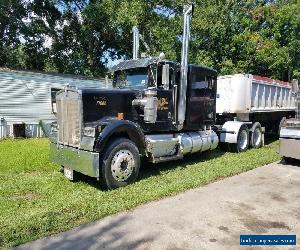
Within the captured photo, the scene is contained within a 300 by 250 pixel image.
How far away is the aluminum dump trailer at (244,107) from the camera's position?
37.8ft

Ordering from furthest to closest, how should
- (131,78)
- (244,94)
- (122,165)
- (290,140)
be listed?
(244,94) < (290,140) < (131,78) < (122,165)

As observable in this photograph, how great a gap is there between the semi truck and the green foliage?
1166cm

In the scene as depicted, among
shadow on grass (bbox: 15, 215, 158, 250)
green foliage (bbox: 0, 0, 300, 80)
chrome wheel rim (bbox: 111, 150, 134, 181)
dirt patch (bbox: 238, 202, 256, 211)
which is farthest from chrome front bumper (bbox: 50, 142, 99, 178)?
green foliage (bbox: 0, 0, 300, 80)

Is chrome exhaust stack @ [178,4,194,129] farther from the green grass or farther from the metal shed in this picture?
the metal shed

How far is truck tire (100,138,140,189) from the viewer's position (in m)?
6.80

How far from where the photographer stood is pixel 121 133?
7.33m

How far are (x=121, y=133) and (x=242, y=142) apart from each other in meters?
5.92

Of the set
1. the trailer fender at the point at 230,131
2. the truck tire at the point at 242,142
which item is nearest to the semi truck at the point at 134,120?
the trailer fender at the point at 230,131

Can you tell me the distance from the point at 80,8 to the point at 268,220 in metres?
26.6

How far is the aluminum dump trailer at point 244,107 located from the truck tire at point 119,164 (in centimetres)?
497

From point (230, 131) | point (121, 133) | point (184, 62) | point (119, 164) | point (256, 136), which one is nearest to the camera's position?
point (119, 164)

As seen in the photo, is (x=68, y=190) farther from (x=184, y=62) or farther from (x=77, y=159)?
(x=184, y=62)

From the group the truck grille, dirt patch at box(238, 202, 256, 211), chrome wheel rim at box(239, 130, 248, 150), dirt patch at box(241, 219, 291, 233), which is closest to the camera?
dirt patch at box(241, 219, 291, 233)

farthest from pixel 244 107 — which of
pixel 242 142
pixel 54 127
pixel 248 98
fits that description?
pixel 54 127
